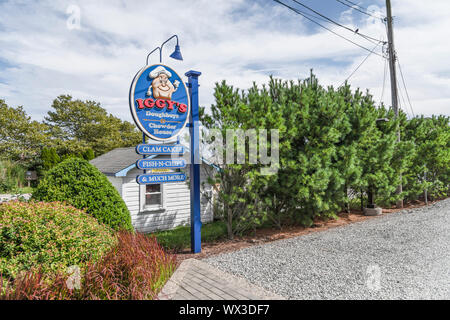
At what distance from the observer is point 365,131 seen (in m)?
9.18

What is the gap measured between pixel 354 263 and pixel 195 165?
370 centimetres

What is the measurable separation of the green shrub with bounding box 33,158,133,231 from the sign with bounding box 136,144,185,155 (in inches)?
38.8

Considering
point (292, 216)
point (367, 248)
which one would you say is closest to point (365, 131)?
point (292, 216)

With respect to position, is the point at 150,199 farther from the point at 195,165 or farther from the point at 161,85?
the point at 161,85

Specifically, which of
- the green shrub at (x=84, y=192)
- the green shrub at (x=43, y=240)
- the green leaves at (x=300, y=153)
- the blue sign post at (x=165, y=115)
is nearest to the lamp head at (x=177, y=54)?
the blue sign post at (x=165, y=115)

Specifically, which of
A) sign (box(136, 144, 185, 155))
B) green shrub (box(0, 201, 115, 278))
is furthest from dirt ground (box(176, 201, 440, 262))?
sign (box(136, 144, 185, 155))

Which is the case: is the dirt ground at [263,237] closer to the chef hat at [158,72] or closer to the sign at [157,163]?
the sign at [157,163]

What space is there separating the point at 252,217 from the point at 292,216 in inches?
70.8

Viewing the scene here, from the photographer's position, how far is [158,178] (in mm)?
6137

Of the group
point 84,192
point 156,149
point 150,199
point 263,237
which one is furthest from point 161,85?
point 150,199

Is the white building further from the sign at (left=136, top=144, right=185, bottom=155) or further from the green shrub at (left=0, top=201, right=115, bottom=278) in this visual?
the green shrub at (left=0, top=201, right=115, bottom=278)

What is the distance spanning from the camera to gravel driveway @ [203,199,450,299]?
4137 mm
